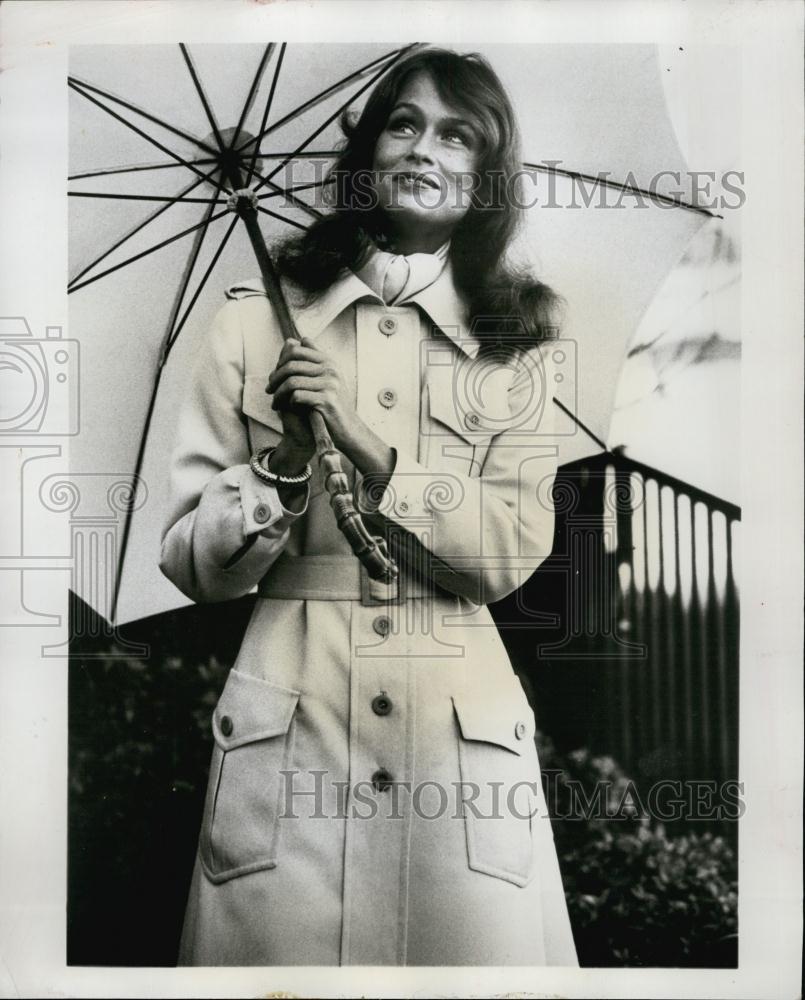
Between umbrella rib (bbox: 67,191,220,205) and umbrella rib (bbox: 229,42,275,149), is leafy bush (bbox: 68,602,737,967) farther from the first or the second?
umbrella rib (bbox: 229,42,275,149)

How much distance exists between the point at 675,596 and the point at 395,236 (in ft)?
3.31

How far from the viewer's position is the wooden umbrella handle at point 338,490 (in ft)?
7.80

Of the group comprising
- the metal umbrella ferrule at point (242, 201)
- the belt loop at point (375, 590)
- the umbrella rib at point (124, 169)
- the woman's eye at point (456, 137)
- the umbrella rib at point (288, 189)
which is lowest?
the belt loop at point (375, 590)

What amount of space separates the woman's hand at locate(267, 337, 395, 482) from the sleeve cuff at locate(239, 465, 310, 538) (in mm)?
138

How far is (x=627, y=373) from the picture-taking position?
8.11ft

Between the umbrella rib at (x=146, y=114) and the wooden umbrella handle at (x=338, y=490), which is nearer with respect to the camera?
the wooden umbrella handle at (x=338, y=490)

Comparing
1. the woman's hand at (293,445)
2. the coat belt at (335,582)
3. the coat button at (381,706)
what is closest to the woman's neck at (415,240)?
the woman's hand at (293,445)

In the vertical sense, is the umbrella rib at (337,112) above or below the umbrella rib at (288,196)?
above

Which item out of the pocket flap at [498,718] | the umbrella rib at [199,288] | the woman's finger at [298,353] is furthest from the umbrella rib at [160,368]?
the pocket flap at [498,718]

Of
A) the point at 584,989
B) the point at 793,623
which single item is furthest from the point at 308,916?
the point at 793,623

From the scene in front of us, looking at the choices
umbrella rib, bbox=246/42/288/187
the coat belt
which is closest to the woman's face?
umbrella rib, bbox=246/42/288/187

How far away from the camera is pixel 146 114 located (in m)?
2.49

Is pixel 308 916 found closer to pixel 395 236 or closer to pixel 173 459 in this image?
pixel 173 459

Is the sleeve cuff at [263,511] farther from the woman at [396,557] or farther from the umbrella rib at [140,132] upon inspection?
the umbrella rib at [140,132]
